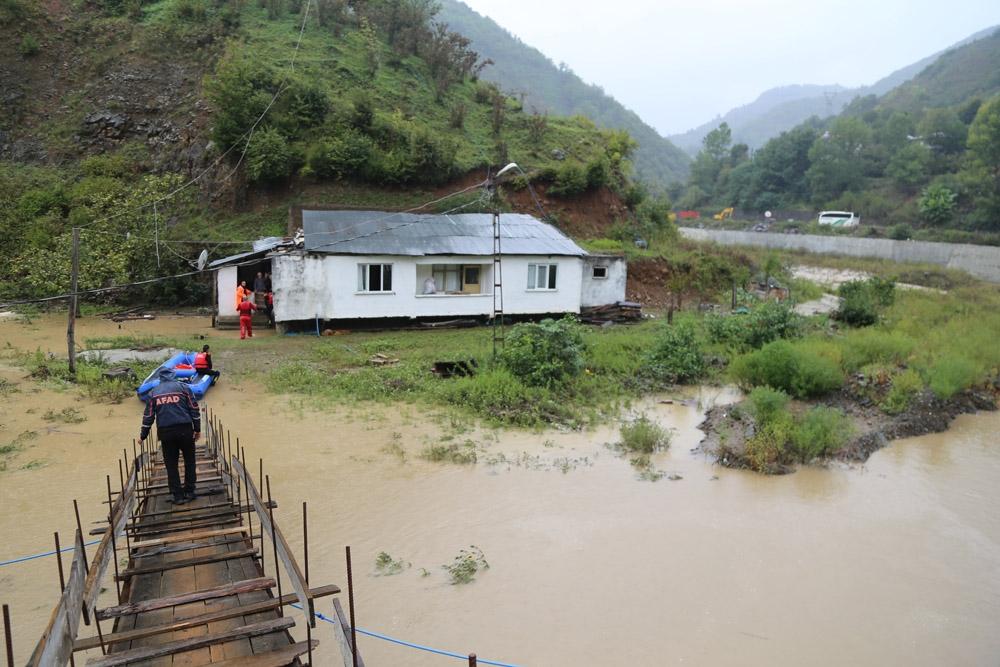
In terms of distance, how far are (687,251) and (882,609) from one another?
22.7 metres

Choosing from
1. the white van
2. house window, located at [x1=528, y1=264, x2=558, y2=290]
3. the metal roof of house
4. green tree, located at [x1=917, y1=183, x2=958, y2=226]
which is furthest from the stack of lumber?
green tree, located at [x1=917, y1=183, x2=958, y2=226]

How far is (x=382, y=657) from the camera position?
5770mm

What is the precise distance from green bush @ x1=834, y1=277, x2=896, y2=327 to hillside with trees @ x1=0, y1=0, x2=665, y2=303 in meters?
11.1

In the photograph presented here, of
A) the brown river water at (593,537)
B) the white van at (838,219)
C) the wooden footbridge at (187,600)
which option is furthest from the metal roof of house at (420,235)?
the white van at (838,219)

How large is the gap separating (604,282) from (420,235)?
6.84 metres

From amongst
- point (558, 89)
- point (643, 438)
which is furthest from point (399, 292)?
point (558, 89)

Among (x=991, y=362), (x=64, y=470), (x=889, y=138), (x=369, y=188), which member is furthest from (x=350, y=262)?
(x=889, y=138)

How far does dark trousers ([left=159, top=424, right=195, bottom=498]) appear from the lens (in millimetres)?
6551

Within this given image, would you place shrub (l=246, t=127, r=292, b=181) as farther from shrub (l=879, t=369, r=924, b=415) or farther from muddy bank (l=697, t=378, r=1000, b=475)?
shrub (l=879, t=369, r=924, b=415)

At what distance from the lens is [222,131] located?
980 inches

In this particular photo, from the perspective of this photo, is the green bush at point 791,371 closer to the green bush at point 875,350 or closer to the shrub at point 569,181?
the green bush at point 875,350

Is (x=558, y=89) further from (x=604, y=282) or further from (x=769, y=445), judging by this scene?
(x=769, y=445)

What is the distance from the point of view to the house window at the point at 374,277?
62.6ft

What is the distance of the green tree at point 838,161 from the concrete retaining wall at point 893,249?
1852 cm
